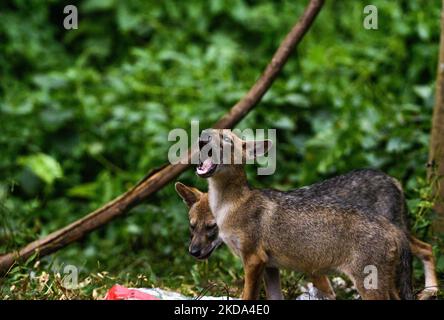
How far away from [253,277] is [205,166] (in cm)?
77

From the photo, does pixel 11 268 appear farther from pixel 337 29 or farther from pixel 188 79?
pixel 337 29

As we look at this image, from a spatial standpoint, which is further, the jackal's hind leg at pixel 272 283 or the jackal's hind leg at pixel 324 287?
the jackal's hind leg at pixel 324 287

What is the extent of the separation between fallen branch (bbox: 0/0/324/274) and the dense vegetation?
2.51ft

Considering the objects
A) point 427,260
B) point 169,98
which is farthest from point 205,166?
point 169,98

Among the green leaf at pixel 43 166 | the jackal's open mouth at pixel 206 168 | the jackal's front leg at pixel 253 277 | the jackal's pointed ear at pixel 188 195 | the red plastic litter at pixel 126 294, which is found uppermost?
the jackal's open mouth at pixel 206 168

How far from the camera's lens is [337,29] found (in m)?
14.5

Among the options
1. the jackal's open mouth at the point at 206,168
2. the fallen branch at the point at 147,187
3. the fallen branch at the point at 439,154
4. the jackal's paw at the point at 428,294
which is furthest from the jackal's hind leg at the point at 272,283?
the fallen branch at the point at 439,154

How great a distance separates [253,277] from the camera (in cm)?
614

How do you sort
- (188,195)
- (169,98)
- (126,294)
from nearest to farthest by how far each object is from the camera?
1. (126,294)
2. (188,195)
3. (169,98)

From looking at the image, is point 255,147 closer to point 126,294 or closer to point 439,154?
point 126,294

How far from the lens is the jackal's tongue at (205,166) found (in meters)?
6.21

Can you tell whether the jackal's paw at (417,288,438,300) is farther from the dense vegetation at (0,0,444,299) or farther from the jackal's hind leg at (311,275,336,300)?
the dense vegetation at (0,0,444,299)

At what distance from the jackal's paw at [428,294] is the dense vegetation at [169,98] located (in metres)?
2.24

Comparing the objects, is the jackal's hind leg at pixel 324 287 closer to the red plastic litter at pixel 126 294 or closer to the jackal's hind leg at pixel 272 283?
the jackal's hind leg at pixel 272 283
